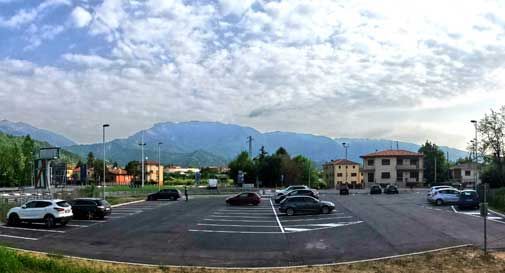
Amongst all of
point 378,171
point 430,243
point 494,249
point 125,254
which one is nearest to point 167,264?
point 125,254

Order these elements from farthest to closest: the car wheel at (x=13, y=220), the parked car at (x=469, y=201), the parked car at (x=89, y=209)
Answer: the parked car at (x=469, y=201)
the parked car at (x=89, y=209)
the car wheel at (x=13, y=220)

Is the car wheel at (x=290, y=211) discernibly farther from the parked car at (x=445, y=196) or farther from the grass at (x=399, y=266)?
the grass at (x=399, y=266)

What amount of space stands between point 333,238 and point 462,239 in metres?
5.99

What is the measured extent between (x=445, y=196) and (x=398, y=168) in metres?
70.1

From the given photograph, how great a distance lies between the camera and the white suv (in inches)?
1308

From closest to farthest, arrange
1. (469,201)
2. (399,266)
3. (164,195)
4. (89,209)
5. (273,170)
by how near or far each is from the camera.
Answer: (399,266), (89,209), (469,201), (164,195), (273,170)

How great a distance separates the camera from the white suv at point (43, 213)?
33.2 meters

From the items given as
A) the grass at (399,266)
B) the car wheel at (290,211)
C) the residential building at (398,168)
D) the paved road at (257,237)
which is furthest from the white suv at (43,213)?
the residential building at (398,168)

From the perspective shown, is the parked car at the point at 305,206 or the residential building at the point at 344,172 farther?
the residential building at the point at 344,172

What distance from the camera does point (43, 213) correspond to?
33.5m

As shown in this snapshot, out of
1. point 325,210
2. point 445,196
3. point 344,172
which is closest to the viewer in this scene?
point 325,210

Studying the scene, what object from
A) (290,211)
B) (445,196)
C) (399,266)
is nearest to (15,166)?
(290,211)

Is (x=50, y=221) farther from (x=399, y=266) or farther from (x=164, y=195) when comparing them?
(x=164, y=195)

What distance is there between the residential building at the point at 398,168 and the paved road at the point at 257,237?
80306 mm
